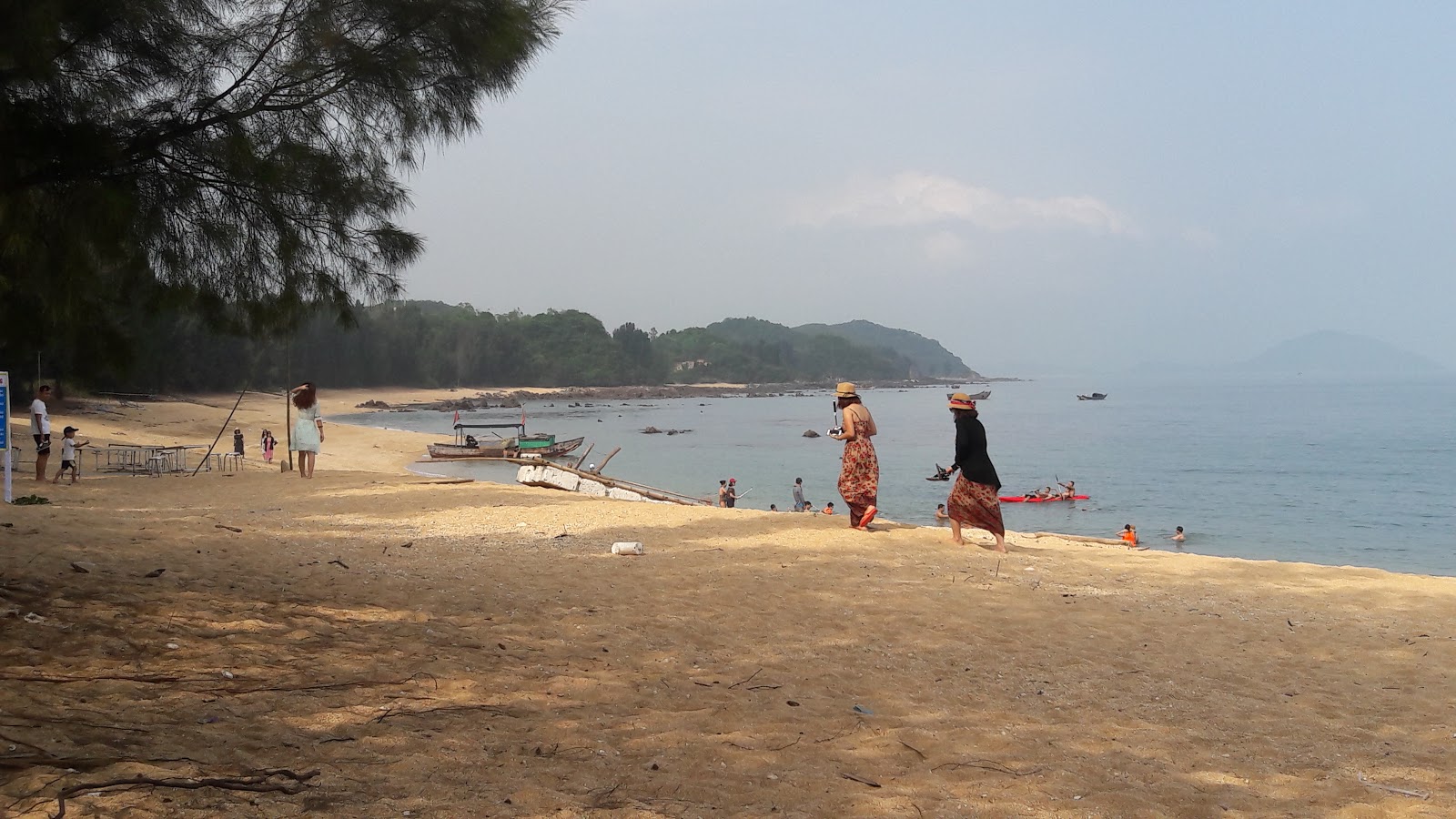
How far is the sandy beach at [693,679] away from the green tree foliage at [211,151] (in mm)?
1917

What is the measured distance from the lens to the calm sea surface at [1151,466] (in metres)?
28.4

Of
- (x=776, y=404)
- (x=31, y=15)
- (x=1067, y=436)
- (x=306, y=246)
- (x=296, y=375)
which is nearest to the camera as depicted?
(x=31, y=15)

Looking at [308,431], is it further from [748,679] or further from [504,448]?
[504,448]

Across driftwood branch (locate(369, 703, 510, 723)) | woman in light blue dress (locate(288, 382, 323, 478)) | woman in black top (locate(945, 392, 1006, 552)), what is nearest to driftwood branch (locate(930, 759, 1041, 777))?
driftwood branch (locate(369, 703, 510, 723))

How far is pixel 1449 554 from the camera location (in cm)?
2559

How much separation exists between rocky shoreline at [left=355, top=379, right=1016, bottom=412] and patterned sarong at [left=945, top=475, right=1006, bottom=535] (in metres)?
79.6

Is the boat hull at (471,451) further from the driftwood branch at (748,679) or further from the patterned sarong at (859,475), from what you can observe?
the driftwood branch at (748,679)

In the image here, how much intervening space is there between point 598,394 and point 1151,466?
295 feet

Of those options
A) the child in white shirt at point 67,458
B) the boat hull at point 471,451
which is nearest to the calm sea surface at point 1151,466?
the boat hull at point 471,451

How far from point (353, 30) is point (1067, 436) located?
217ft

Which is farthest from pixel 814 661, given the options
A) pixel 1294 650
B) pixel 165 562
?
pixel 165 562

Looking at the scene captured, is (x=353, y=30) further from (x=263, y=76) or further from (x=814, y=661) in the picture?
(x=814, y=661)

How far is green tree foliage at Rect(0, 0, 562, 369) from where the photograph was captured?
199 inches

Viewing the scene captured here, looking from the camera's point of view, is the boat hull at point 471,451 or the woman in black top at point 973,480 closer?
the woman in black top at point 973,480
